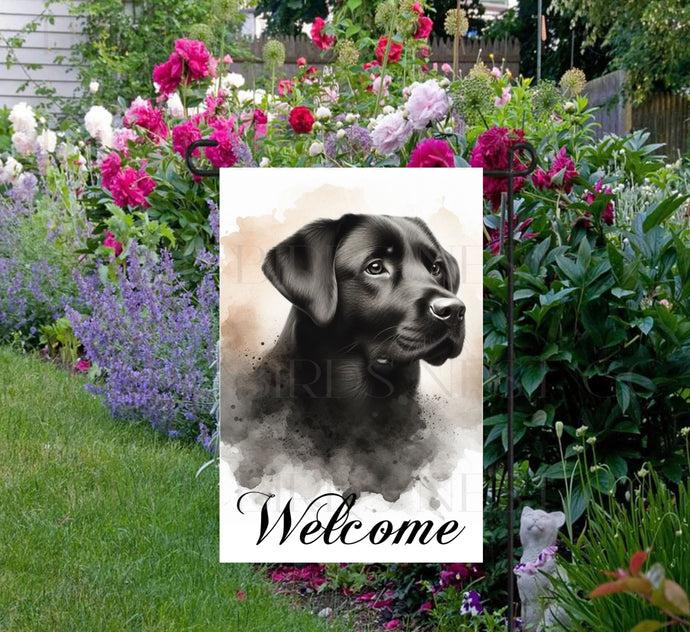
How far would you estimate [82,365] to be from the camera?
16.4ft

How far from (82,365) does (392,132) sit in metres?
2.69

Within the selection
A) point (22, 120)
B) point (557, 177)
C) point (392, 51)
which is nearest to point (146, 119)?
point (392, 51)

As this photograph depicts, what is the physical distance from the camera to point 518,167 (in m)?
2.76

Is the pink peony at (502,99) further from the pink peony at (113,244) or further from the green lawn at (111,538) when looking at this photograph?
the green lawn at (111,538)

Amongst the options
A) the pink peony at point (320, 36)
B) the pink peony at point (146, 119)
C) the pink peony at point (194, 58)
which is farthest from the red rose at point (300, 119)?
the pink peony at point (320, 36)

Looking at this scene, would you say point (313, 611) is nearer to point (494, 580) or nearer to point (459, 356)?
point (494, 580)

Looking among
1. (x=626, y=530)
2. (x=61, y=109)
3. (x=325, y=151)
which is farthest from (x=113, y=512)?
(x=61, y=109)

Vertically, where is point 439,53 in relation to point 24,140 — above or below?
above

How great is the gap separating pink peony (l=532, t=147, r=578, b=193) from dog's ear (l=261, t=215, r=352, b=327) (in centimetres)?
85

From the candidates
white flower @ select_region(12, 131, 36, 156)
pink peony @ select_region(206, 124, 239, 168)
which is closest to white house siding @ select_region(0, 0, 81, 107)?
white flower @ select_region(12, 131, 36, 156)

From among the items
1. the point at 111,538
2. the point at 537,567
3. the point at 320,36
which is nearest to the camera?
the point at 537,567

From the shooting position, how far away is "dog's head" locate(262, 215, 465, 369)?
2.01 metres

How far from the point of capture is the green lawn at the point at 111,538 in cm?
233

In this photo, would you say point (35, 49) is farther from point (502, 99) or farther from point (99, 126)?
point (502, 99)
